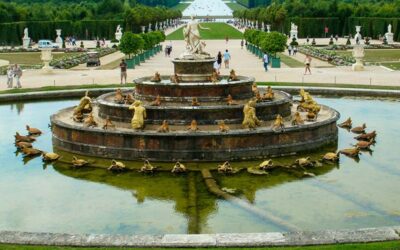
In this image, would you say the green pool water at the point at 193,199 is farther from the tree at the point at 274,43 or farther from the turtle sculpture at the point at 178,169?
the tree at the point at 274,43

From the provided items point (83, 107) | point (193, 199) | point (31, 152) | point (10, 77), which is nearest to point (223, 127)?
point (193, 199)

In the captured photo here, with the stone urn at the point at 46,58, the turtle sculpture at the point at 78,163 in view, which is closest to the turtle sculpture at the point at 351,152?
the turtle sculpture at the point at 78,163

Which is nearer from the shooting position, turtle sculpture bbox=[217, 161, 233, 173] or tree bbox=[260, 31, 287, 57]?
turtle sculpture bbox=[217, 161, 233, 173]

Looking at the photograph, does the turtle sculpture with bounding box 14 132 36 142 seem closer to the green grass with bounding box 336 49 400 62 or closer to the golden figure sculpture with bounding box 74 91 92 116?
the golden figure sculpture with bounding box 74 91 92 116

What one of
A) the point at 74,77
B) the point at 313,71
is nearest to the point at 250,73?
the point at 313,71

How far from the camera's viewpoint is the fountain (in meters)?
18.1

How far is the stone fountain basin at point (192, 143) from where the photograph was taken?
17984 millimetres

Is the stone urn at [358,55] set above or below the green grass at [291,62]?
above

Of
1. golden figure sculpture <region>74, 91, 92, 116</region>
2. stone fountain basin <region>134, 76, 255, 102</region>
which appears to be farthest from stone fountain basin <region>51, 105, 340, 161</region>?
stone fountain basin <region>134, 76, 255, 102</region>

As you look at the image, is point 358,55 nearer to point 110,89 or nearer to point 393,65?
point 393,65

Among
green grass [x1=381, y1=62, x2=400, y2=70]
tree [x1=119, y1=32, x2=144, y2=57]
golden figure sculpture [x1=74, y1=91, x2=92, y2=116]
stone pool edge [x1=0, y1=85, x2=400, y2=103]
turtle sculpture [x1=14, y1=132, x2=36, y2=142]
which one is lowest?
turtle sculpture [x1=14, y1=132, x2=36, y2=142]

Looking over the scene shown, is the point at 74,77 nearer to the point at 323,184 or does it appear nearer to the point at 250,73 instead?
the point at 250,73

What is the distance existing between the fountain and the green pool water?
0.67 m

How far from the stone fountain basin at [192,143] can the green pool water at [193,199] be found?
51cm
